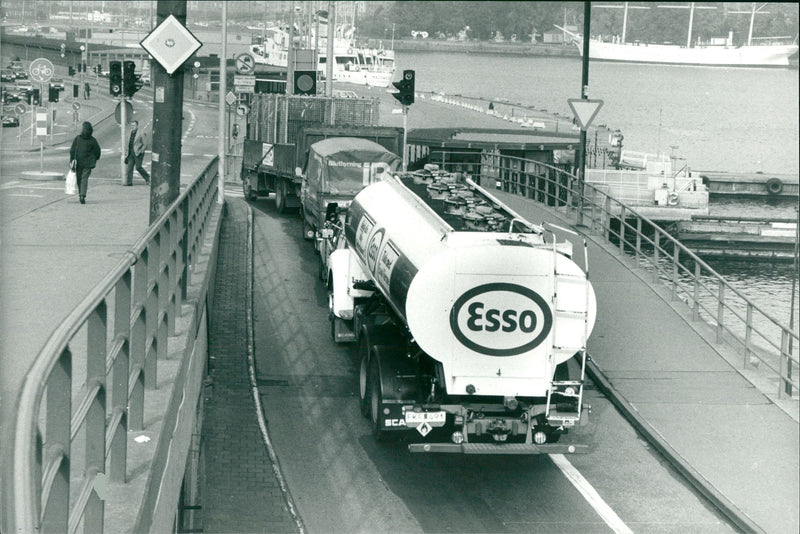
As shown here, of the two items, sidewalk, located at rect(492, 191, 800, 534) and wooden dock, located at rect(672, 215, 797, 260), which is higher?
sidewalk, located at rect(492, 191, 800, 534)

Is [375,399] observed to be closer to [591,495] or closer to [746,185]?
[591,495]

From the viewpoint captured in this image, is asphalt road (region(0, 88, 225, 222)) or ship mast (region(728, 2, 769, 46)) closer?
ship mast (region(728, 2, 769, 46))

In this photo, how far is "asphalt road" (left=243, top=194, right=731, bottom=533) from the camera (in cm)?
980

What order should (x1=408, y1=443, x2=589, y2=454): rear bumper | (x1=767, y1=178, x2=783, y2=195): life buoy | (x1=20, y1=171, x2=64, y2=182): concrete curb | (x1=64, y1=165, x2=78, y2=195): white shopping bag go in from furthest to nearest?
(x1=767, y1=178, x2=783, y2=195): life buoy < (x1=20, y1=171, x2=64, y2=182): concrete curb < (x1=64, y1=165, x2=78, y2=195): white shopping bag < (x1=408, y1=443, x2=589, y2=454): rear bumper

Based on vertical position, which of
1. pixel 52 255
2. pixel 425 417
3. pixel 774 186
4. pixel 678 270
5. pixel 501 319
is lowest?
pixel 678 270

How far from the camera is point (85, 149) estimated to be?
57.6 feet

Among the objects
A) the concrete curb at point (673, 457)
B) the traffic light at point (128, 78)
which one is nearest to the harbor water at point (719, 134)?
the traffic light at point (128, 78)

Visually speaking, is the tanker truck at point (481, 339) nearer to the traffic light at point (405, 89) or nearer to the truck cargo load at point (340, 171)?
the truck cargo load at point (340, 171)

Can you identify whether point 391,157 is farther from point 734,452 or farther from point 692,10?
point 692,10

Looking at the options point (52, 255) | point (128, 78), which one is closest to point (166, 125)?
point (52, 255)

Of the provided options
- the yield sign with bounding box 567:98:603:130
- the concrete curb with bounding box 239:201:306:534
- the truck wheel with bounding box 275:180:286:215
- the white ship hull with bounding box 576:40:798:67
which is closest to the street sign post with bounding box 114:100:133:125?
the concrete curb with bounding box 239:201:306:534

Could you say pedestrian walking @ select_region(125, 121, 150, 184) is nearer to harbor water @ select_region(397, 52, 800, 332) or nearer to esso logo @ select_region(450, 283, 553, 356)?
harbor water @ select_region(397, 52, 800, 332)

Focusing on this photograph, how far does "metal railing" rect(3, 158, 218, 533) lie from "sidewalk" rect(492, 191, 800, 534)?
208 inches

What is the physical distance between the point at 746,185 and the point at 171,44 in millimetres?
60449
